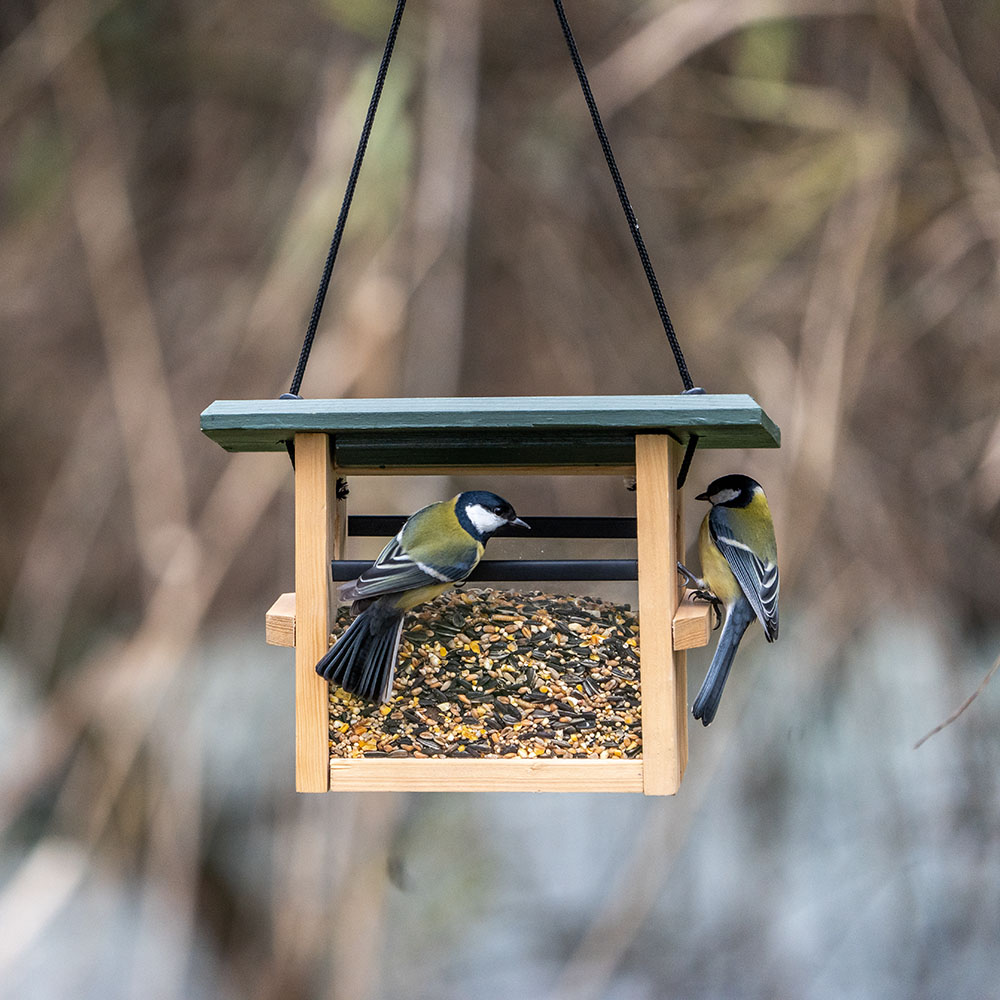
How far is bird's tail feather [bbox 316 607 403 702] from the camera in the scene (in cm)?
140

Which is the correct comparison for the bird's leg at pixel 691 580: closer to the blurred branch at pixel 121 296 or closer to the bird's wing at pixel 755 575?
the bird's wing at pixel 755 575

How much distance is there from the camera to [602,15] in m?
2.66

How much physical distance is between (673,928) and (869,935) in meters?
0.50

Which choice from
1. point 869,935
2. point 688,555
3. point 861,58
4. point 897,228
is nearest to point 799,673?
point 688,555

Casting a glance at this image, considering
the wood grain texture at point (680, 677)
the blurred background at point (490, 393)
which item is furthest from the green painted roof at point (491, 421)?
the blurred background at point (490, 393)

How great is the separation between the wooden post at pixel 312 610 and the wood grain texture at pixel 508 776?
90mm

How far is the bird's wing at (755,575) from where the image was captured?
5.49ft

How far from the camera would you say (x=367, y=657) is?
56.0 inches

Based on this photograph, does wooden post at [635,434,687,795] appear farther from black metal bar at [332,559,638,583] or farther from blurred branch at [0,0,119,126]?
blurred branch at [0,0,119,126]

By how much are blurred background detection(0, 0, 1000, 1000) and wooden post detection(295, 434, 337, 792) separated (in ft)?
3.40

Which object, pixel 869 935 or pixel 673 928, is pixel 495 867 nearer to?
pixel 673 928

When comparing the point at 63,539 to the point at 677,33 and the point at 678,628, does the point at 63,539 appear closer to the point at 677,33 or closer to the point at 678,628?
the point at 678,628

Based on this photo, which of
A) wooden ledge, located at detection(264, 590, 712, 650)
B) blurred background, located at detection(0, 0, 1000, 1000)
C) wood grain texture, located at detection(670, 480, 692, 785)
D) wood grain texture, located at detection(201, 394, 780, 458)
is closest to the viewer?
wood grain texture, located at detection(201, 394, 780, 458)

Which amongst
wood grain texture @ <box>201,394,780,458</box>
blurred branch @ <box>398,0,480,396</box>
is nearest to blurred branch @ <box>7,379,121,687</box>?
blurred branch @ <box>398,0,480,396</box>
